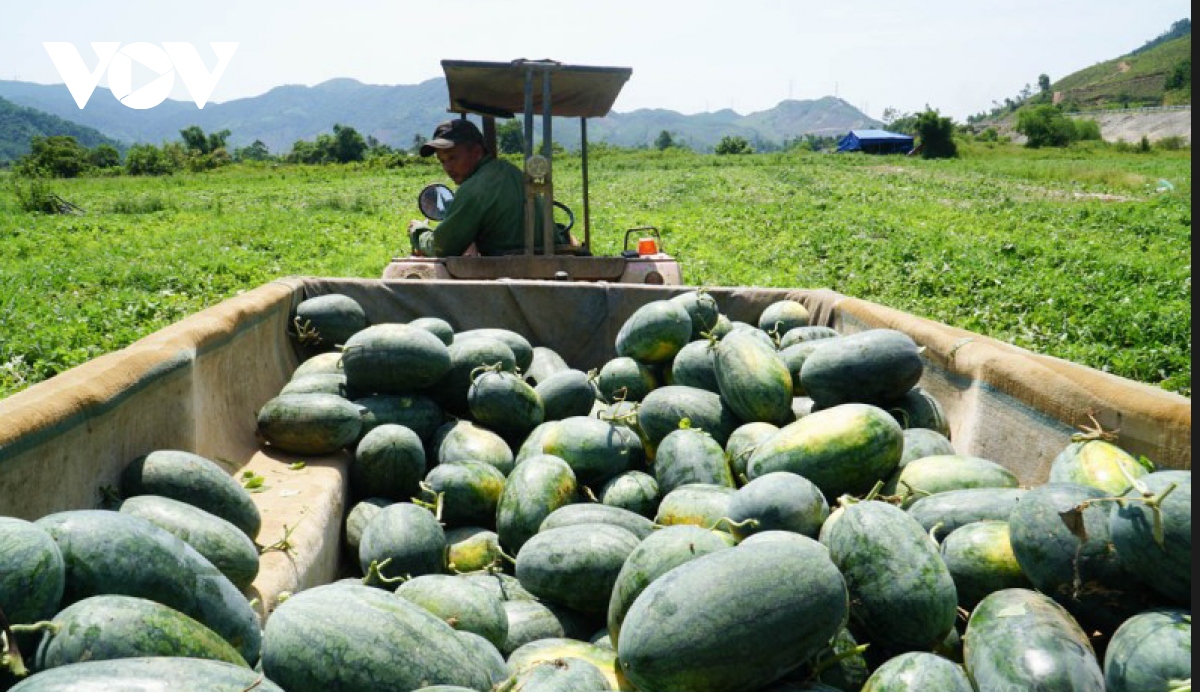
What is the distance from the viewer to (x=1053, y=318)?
9117 millimetres

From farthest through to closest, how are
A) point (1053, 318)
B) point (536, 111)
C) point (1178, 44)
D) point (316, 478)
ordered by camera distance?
point (1178, 44), point (1053, 318), point (536, 111), point (316, 478)

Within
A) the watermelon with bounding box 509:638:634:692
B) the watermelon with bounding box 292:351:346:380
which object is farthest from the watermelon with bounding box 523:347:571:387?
the watermelon with bounding box 509:638:634:692

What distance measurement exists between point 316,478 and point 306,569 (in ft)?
2.34

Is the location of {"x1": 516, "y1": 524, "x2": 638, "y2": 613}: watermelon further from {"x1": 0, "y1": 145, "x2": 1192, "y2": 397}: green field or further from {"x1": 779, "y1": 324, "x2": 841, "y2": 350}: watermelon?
{"x1": 779, "y1": 324, "x2": 841, "y2": 350}: watermelon

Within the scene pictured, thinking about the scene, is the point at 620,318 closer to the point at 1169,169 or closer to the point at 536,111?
the point at 536,111

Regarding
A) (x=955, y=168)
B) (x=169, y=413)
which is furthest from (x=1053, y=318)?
(x=955, y=168)

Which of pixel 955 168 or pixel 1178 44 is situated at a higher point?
pixel 1178 44

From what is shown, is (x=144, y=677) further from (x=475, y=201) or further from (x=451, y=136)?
(x=451, y=136)

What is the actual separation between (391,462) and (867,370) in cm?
212

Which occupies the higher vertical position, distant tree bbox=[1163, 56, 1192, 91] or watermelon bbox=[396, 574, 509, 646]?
distant tree bbox=[1163, 56, 1192, 91]

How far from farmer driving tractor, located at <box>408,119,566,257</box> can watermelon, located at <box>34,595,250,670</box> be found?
16.3 ft

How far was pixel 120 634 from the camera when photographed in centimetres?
190

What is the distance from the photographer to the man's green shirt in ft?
22.2

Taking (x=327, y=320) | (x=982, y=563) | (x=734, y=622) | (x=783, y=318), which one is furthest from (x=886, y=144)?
(x=734, y=622)
